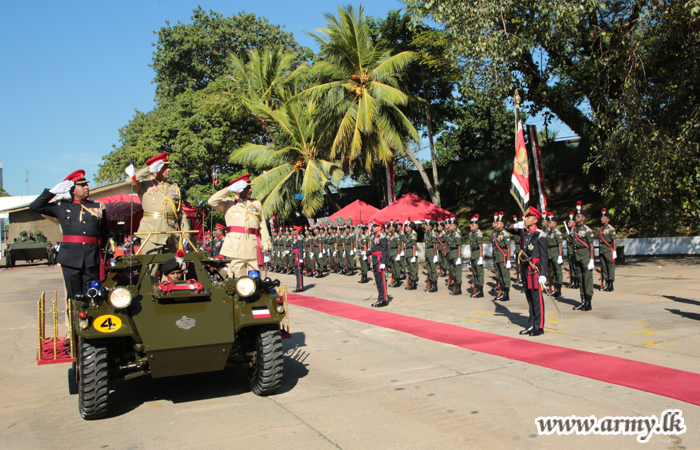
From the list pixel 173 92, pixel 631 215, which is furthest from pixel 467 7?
pixel 173 92

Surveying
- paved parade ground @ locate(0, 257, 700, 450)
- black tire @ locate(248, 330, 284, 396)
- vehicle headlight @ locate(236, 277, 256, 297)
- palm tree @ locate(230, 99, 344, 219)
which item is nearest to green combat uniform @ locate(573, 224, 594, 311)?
A: paved parade ground @ locate(0, 257, 700, 450)

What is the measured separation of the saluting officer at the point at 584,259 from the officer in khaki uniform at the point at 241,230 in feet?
20.0

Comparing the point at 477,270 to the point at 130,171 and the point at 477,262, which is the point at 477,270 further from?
the point at 130,171

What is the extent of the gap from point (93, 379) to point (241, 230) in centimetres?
278

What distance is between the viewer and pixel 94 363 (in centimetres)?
477

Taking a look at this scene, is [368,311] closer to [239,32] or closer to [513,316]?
[513,316]

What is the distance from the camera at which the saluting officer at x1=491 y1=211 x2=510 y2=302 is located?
11969mm

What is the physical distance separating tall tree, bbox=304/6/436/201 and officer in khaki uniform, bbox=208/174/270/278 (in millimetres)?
14970

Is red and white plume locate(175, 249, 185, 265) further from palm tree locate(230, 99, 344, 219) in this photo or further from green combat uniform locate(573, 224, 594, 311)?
palm tree locate(230, 99, 344, 219)

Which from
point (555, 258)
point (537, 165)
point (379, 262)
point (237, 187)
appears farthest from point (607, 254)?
point (237, 187)

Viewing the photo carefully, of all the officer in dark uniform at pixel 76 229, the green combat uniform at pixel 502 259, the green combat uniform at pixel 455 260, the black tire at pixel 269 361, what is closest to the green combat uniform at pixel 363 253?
the green combat uniform at pixel 455 260

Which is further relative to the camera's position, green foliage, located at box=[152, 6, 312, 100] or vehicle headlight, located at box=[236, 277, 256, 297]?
green foliage, located at box=[152, 6, 312, 100]

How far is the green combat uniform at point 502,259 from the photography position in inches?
471

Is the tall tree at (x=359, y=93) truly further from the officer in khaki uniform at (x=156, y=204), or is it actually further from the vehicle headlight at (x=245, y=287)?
the vehicle headlight at (x=245, y=287)
